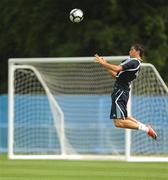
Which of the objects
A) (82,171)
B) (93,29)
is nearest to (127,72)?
(82,171)

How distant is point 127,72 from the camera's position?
Result: 17453 millimetres

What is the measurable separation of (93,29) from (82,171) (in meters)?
20.4

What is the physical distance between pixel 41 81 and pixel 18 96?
1803 mm

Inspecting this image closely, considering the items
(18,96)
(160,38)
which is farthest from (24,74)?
(160,38)

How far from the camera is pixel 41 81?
81.9ft

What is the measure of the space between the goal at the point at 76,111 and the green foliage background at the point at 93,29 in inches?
395

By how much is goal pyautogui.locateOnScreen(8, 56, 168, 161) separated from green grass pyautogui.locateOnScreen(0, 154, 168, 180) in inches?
120

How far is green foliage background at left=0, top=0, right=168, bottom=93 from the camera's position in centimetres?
3741

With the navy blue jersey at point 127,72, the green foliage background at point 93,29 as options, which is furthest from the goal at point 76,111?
the green foliage background at point 93,29

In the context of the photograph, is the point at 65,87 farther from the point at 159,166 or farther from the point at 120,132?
the point at 159,166

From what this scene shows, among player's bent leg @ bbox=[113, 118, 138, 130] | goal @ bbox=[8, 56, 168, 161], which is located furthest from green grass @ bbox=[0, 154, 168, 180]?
goal @ bbox=[8, 56, 168, 161]

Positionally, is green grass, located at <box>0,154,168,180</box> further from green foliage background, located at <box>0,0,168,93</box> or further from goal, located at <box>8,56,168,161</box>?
green foliage background, located at <box>0,0,168,93</box>

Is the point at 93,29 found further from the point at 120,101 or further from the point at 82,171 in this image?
the point at 82,171

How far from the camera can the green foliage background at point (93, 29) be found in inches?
1473
